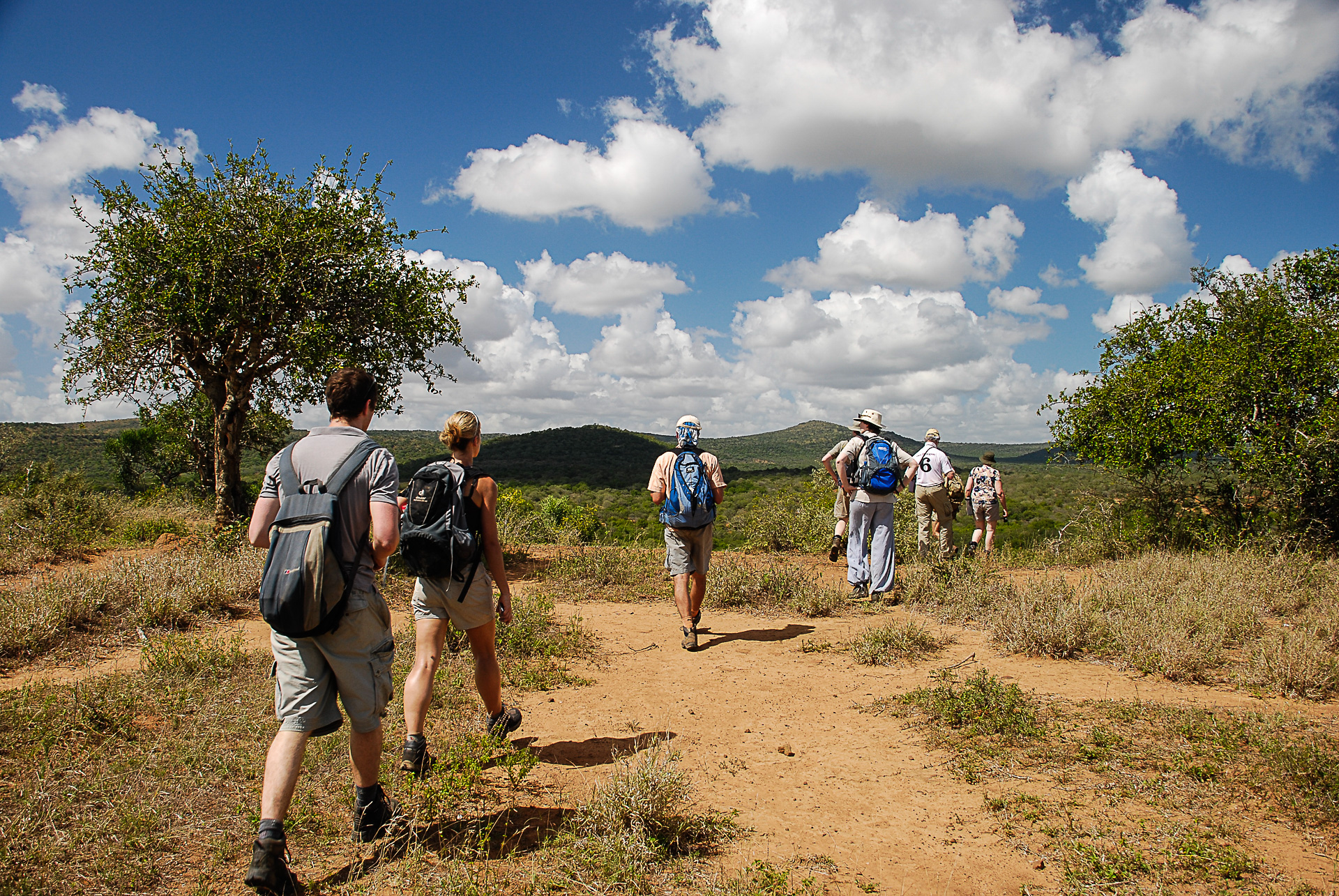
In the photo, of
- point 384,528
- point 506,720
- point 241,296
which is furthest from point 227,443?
point 384,528

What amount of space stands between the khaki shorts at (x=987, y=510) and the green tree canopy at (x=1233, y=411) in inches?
81.4

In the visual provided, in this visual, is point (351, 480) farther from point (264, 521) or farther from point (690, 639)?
point (690, 639)

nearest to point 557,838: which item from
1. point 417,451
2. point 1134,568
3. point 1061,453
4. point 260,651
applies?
point 260,651

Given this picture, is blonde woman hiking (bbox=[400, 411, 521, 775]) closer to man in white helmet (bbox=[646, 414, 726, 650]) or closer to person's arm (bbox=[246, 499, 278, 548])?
person's arm (bbox=[246, 499, 278, 548])

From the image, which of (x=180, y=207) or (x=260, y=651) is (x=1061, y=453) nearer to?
(x=260, y=651)

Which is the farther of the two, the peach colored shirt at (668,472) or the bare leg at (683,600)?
the bare leg at (683,600)

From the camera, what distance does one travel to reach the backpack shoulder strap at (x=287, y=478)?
2727mm

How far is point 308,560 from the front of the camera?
2557mm

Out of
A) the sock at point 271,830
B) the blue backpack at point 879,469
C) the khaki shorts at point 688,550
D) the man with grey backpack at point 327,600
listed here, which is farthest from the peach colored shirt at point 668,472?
the sock at point 271,830

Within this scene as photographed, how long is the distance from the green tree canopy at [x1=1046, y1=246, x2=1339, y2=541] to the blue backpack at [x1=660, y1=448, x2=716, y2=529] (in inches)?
310

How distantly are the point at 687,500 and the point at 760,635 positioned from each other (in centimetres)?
182

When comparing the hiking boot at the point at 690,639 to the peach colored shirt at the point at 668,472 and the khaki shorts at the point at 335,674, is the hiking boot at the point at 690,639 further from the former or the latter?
the khaki shorts at the point at 335,674

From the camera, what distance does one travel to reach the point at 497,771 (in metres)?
3.85

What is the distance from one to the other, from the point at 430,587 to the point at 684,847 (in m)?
1.74
